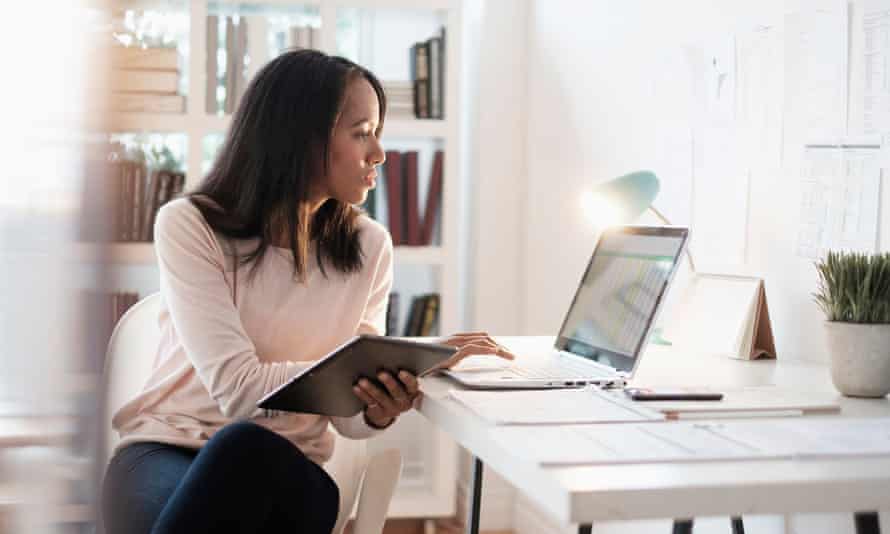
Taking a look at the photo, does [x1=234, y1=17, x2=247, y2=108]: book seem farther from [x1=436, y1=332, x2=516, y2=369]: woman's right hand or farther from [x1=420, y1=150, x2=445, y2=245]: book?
[x1=436, y1=332, x2=516, y2=369]: woman's right hand

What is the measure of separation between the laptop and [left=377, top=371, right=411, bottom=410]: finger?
0.27 ft

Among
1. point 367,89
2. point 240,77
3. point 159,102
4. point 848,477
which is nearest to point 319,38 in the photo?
point 240,77

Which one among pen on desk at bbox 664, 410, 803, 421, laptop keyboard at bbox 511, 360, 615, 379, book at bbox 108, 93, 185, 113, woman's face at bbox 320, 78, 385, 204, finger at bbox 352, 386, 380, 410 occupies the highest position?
book at bbox 108, 93, 185, 113

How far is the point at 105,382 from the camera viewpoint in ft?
6.49

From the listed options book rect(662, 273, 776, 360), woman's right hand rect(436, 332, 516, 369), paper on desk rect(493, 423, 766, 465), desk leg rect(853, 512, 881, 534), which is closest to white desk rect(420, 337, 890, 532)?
paper on desk rect(493, 423, 766, 465)

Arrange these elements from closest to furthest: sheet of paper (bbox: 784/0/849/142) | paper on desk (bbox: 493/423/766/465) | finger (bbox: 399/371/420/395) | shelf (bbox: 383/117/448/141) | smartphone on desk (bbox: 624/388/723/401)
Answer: paper on desk (bbox: 493/423/766/465) < smartphone on desk (bbox: 624/388/723/401) < finger (bbox: 399/371/420/395) < sheet of paper (bbox: 784/0/849/142) < shelf (bbox: 383/117/448/141)

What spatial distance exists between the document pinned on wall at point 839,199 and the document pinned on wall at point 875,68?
40mm

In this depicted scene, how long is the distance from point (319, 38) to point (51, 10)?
220cm

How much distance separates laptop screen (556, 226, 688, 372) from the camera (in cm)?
172

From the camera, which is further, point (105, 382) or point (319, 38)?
point (319, 38)

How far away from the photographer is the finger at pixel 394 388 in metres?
1.59

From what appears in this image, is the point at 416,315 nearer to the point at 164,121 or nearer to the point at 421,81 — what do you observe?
the point at 421,81

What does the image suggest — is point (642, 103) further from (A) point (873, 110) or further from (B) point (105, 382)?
(B) point (105, 382)

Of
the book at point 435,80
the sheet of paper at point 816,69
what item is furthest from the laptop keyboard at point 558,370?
the book at point 435,80
